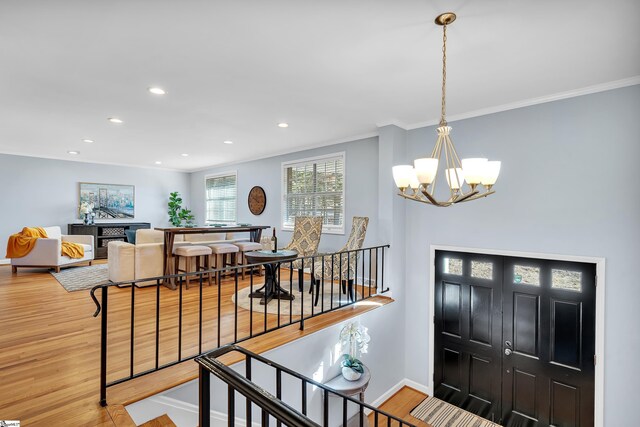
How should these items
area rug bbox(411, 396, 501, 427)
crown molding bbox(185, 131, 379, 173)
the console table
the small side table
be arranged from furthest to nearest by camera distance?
the console table → crown molding bbox(185, 131, 379, 173) → area rug bbox(411, 396, 501, 427) → the small side table

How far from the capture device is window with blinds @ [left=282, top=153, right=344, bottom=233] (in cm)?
541

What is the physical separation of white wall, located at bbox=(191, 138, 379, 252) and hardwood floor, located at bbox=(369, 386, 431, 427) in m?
2.12

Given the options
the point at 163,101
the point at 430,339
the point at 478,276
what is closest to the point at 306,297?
the point at 430,339

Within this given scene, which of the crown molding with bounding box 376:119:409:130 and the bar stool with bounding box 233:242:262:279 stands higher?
the crown molding with bounding box 376:119:409:130

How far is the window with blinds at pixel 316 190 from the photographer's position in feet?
A: 17.7

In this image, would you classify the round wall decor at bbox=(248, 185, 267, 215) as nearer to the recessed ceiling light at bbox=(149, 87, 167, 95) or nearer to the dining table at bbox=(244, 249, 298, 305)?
the dining table at bbox=(244, 249, 298, 305)

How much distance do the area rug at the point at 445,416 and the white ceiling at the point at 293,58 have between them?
12.4ft

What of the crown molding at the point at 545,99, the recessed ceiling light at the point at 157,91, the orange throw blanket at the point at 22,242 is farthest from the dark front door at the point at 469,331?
the orange throw blanket at the point at 22,242

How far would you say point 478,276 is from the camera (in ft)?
12.5

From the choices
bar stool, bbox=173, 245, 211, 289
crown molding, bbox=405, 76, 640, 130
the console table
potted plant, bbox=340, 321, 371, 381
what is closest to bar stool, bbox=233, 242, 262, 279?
bar stool, bbox=173, 245, 211, 289

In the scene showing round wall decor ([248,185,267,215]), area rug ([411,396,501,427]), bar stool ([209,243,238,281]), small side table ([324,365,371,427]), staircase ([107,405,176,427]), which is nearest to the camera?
staircase ([107,405,176,427])

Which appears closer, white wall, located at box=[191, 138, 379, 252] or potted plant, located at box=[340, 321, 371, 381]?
potted plant, located at box=[340, 321, 371, 381]

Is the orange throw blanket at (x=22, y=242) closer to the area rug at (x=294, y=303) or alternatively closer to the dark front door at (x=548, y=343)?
the area rug at (x=294, y=303)

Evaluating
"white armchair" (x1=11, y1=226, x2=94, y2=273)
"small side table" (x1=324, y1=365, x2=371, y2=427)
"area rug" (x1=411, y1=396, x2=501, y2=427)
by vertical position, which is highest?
"white armchair" (x1=11, y1=226, x2=94, y2=273)
